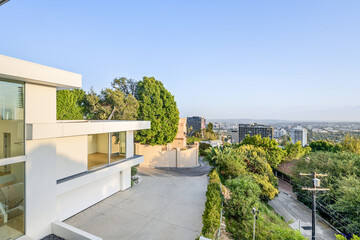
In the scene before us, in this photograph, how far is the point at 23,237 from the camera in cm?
563

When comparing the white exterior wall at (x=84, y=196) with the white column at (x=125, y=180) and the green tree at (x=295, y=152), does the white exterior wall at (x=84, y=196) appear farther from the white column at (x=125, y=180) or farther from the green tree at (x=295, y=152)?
the green tree at (x=295, y=152)

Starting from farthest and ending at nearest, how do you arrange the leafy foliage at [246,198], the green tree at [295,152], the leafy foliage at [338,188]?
the green tree at [295,152]
the leafy foliage at [338,188]
the leafy foliage at [246,198]

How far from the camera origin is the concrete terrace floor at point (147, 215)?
679 cm

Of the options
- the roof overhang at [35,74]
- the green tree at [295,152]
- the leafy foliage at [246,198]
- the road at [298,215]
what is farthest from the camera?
the green tree at [295,152]

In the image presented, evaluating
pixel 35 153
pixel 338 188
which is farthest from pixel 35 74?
pixel 338 188

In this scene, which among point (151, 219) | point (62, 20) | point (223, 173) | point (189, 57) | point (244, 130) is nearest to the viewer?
point (151, 219)

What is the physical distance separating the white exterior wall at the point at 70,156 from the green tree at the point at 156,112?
10.5m

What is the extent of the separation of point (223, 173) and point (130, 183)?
782 centimetres

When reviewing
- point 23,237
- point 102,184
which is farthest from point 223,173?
point 23,237

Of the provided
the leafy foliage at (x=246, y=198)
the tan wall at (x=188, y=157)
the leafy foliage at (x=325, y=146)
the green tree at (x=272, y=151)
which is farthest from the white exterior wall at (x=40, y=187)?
the leafy foliage at (x=325, y=146)

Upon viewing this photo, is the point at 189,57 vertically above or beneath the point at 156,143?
above

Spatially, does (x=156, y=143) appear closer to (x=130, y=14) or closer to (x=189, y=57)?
(x=189, y=57)

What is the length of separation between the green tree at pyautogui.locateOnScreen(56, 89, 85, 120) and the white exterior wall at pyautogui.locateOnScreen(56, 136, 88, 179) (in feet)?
40.0

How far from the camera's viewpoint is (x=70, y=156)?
25.0 ft
